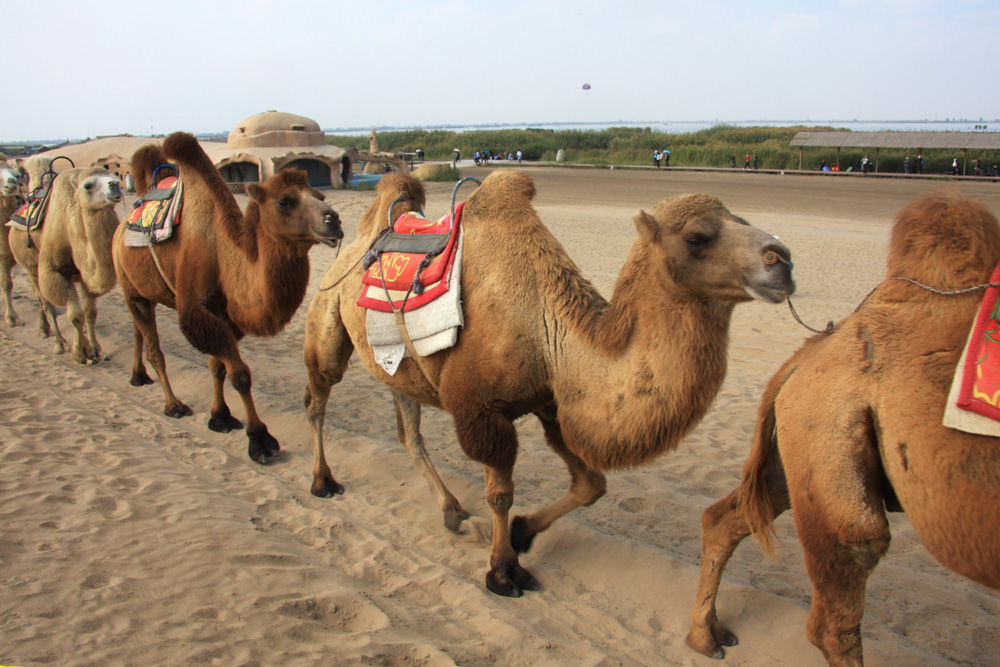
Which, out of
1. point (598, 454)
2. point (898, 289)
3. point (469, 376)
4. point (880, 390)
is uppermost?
point (898, 289)

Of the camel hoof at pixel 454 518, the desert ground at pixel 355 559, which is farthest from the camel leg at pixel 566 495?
the camel hoof at pixel 454 518

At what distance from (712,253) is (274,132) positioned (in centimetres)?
2951

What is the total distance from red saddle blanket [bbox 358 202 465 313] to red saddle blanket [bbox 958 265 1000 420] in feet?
7.34

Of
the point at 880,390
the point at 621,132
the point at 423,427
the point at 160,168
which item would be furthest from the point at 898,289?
the point at 621,132

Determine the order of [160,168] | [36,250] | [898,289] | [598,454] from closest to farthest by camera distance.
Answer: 1. [898,289]
2. [598,454]
3. [160,168]
4. [36,250]

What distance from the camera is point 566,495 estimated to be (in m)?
3.95

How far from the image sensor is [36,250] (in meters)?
8.99

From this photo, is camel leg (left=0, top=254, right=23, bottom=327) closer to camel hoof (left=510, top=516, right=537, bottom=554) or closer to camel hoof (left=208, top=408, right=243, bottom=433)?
camel hoof (left=208, top=408, right=243, bottom=433)

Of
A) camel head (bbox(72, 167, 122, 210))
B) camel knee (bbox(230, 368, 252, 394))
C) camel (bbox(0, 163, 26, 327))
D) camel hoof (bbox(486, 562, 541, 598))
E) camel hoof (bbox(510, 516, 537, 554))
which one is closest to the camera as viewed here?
camel hoof (bbox(486, 562, 541, 598))

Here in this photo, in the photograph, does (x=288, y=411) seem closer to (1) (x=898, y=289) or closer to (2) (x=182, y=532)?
(2) (x=182, y=532)

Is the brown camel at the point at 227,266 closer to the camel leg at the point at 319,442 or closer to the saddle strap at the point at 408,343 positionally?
the camel leg at the point at 319,442

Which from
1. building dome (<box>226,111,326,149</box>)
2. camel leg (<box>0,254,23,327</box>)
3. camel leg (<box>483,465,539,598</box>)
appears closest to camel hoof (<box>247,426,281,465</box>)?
camel leg (<box>483,465,539,598</box>)

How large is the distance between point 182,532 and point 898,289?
3645mm

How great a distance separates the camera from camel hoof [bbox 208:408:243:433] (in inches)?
240
